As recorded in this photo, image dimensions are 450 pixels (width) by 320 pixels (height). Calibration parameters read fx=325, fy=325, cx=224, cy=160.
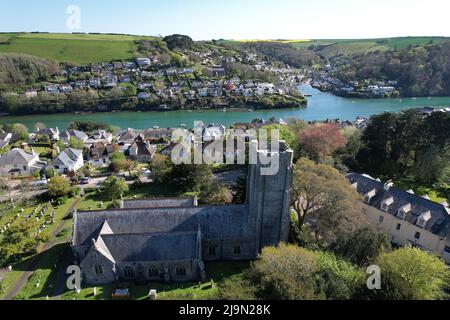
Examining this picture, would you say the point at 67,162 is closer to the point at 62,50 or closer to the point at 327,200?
the point at 327,200

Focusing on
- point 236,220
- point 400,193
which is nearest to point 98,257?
point 236,220

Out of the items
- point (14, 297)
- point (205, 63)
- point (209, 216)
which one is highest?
point (205, 63)

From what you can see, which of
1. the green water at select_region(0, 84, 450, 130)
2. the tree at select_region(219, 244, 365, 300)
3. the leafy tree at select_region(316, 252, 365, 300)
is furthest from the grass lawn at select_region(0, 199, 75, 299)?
the green water at select_region(0, 84, 450, 130)

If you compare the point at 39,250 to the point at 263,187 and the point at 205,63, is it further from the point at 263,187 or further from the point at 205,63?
the point at 205,63

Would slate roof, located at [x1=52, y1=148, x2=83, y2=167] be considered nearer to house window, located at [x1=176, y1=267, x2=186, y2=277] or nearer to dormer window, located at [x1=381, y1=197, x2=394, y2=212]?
house window, located at [x1=176, y1=267, x2=186, y2=277]

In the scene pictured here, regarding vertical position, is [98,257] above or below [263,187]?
below

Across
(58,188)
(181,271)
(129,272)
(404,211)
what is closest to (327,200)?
(404,211)
